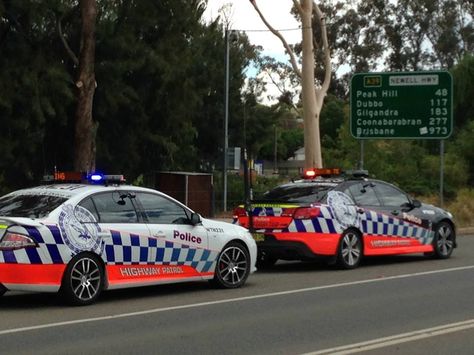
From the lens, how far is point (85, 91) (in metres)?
21.7

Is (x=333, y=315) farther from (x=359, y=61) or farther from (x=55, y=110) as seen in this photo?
(x=359, y=61)

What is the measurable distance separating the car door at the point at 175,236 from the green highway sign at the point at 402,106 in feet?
38.2

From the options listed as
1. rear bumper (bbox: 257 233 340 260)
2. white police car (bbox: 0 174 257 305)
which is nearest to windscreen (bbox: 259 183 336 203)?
rear bumper (bbox: 257 233 340 260)

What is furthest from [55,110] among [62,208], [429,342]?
[429,342]

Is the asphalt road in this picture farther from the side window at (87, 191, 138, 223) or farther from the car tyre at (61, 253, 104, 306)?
the side window at (87, 191, 138, 223)

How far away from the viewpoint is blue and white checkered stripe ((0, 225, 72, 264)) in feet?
28.0

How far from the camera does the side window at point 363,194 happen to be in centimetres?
1311

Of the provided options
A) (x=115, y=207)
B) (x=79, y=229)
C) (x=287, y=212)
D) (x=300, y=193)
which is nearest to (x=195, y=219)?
(x=115, y=207)

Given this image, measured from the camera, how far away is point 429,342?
726 centimetres

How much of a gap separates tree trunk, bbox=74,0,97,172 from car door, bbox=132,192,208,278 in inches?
466

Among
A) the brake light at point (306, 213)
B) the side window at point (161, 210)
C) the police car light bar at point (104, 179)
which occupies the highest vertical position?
the police car light bar at point (104, 179)

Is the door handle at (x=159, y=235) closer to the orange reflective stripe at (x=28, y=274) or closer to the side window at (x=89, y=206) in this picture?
the side window at (x=89, y=206)

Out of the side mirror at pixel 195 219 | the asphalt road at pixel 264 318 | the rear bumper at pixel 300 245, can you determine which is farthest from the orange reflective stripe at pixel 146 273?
the rear bumper at pixel 300 245

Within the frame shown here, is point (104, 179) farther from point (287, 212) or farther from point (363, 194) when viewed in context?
point (363, 194)
